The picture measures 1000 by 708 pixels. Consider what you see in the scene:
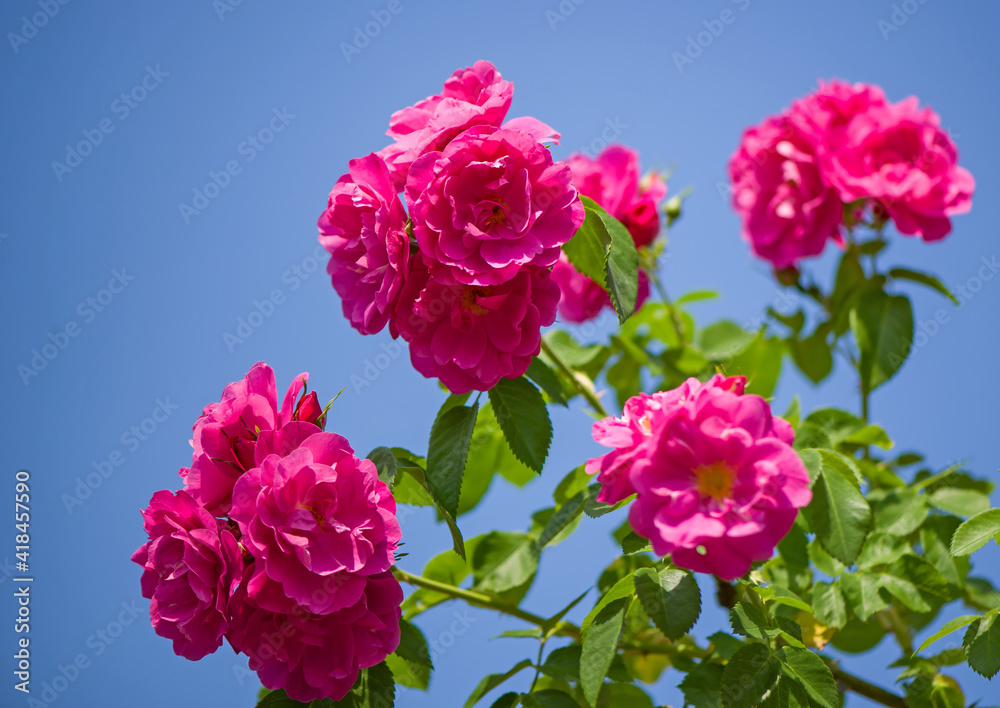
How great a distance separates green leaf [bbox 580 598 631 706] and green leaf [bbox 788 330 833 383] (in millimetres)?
840

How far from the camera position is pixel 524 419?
0.90 meters

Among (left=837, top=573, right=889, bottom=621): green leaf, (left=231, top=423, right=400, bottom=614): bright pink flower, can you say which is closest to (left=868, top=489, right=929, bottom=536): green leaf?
(left=837, top=573, right=889, bottom=621): green leaf

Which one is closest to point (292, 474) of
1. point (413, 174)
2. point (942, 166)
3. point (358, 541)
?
point (358, 541)

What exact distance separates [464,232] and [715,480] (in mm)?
321

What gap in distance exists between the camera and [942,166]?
131cm

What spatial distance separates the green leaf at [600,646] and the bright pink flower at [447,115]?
485mm

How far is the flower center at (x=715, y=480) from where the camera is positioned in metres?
0.70

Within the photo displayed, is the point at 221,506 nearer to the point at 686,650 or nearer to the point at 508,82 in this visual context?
the point at 508,82

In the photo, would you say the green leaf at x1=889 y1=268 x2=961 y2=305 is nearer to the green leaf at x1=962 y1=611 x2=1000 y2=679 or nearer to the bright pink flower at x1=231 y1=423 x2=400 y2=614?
the green leaf at x1=962 y1=611 x2=1000 y2=679

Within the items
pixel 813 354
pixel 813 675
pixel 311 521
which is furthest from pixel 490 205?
pixel 813 354

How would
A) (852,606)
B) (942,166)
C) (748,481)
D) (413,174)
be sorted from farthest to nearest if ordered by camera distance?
(942,166) < (852,606) < (413,174) < (748,481)

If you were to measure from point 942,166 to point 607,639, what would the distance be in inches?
38.0

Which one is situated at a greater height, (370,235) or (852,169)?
(852,169)

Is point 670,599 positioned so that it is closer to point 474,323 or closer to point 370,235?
point 474,323
